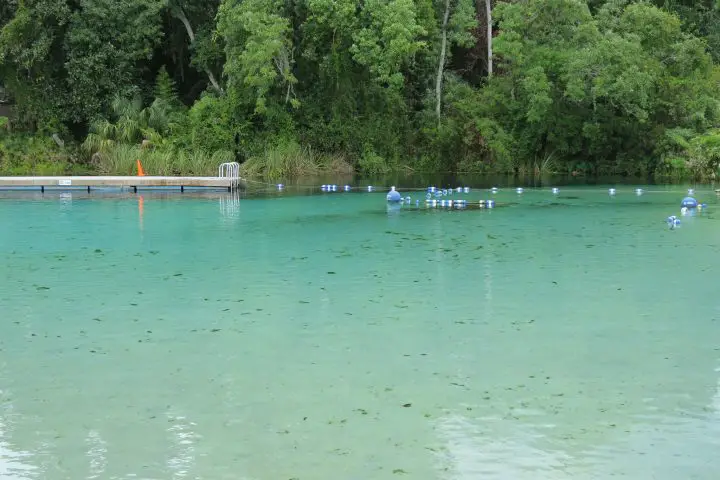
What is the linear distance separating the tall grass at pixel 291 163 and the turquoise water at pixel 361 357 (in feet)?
50.1

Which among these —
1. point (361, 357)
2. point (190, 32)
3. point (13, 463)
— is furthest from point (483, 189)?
point (13, 463)

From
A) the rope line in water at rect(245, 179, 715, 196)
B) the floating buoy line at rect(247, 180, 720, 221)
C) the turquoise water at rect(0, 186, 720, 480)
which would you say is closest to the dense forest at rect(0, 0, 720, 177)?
the floating buoy line at rect(247, 180, 720, 221)

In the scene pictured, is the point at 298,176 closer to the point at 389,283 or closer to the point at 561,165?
the point at 561,165

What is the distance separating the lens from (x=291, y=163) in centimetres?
3073

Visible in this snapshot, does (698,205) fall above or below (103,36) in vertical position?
below

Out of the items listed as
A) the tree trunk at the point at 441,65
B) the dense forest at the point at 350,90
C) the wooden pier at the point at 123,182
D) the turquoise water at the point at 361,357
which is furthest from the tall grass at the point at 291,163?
the turquoise water at the point at 361,357

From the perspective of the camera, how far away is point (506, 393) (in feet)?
21.8

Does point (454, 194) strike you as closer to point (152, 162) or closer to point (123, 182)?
point (123, 182)

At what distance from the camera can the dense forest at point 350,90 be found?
92.5 ft

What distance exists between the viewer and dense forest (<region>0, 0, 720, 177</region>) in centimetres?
2820

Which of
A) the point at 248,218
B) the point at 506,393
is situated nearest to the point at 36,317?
the point at 506,393

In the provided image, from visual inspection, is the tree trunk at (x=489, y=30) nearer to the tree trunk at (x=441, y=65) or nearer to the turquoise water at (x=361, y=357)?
the tree trunk at (x=441, y=65)

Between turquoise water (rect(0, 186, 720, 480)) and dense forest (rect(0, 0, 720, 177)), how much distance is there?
1482cm

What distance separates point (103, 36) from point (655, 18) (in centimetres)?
1715
